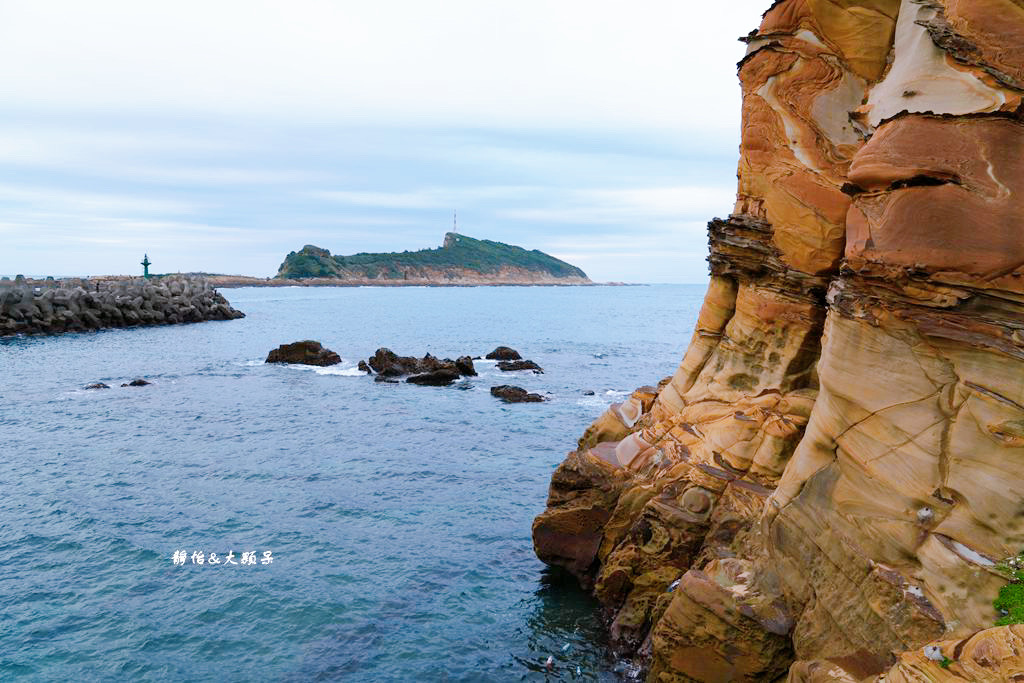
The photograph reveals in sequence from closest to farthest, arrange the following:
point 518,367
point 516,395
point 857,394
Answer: point 857,394 < point 516,395 < point 518,367

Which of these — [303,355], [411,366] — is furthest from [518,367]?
[303,355]

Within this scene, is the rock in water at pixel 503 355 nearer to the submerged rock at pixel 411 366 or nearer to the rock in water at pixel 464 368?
the submerged rock at pixel 411 366

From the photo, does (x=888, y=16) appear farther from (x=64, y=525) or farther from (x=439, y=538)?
(x=64, y=525)

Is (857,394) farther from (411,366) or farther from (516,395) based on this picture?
(411,366)

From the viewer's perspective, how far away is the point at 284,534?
22453 millimetres

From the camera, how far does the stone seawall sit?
80.5 m

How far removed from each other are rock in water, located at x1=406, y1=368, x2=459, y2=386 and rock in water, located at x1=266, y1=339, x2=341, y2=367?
14.0 meters

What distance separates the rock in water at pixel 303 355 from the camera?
61781 millimetres

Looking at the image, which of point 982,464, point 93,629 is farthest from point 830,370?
point 93,629

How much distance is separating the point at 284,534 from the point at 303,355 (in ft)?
138

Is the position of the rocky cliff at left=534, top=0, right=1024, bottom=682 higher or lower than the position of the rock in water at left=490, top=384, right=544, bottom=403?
higher

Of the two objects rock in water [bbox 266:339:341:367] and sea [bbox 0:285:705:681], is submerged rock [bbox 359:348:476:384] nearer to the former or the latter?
sea [bbox 0:285:705:681]

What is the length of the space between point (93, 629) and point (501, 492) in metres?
14.6

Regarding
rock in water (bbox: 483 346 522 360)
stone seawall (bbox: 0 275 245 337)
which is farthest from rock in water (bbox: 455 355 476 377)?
stone seawall (bbox: 0 275 245 337)
